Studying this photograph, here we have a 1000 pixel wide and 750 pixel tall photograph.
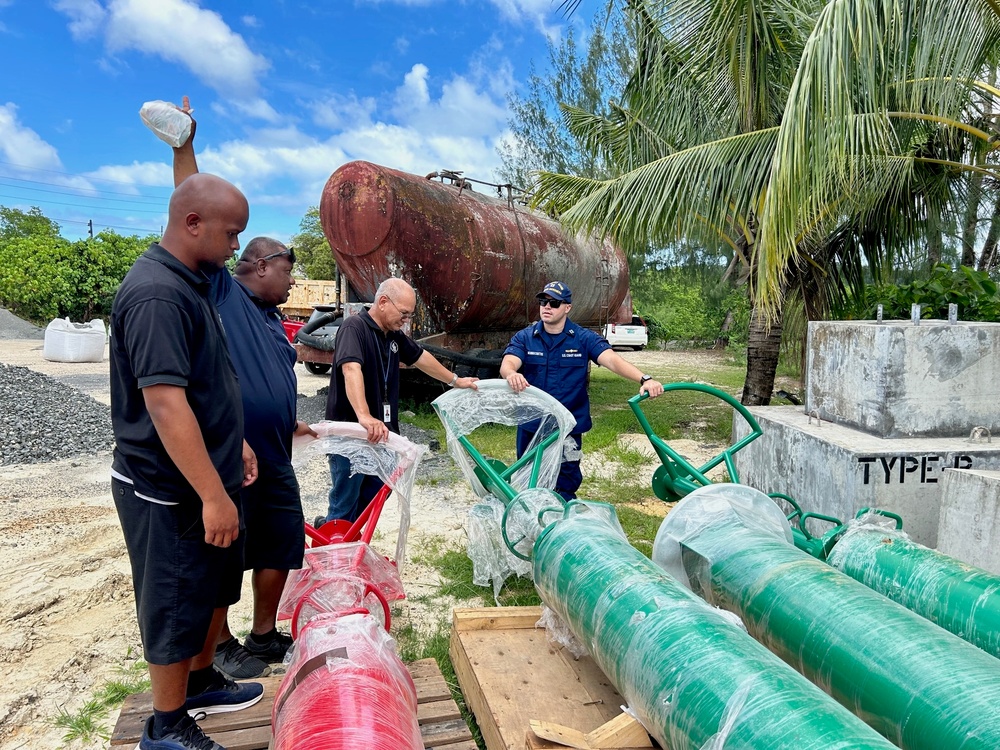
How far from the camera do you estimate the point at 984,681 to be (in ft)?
4.76

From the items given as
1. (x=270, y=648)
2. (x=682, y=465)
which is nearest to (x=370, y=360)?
(x=270, y=648)

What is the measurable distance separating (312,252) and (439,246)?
31576 millimetres

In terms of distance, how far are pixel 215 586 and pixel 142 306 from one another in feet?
2.77

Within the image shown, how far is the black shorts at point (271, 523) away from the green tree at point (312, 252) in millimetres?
29880

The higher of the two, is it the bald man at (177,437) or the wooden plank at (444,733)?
the bald man at (177,437)

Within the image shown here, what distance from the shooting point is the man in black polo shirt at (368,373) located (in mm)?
3297

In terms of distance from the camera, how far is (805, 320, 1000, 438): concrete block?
3.62 m

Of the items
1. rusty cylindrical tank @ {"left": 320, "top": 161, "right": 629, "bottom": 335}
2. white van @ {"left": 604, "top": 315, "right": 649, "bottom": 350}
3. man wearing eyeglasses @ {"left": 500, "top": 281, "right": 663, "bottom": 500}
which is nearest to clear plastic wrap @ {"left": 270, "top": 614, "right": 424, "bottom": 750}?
man wearing eyeglasses @ {"left": 500, "top": 281, "right": 663, "bottom": 500}

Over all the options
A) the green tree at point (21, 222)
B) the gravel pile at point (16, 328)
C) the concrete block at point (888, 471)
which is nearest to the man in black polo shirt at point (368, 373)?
the concrete block at point (888, 471)

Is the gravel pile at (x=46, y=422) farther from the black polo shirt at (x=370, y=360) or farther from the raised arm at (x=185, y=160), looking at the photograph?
the raised arm at (x=185, y=160)

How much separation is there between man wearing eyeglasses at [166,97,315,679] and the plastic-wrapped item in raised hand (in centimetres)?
3

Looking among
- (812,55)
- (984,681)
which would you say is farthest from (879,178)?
(984,681)

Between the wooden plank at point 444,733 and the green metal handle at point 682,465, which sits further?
the green metal handle at point 682,465

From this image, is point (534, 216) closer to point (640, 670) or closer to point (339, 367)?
point (339, 367)
